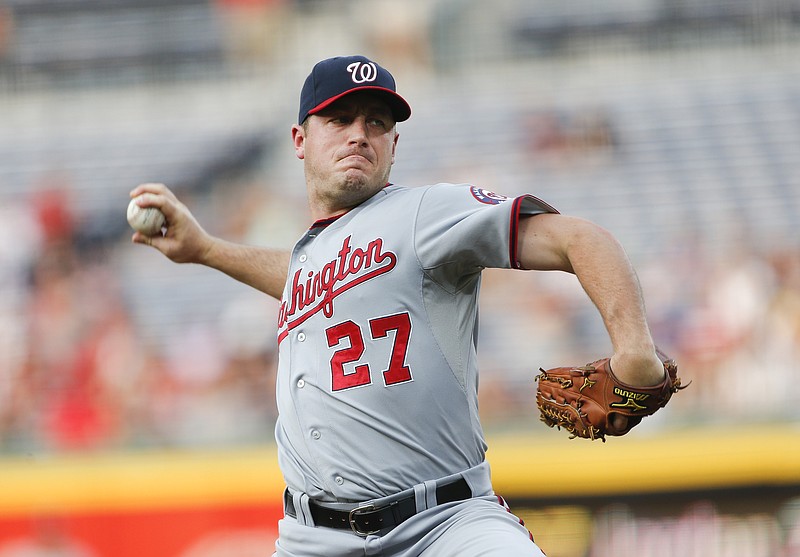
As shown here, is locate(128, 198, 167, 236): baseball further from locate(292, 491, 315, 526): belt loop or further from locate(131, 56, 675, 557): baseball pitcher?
locate(292, 491, 315, 526): belt loop

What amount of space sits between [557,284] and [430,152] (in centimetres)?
236

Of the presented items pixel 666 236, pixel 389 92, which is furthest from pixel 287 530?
pixel 666 236

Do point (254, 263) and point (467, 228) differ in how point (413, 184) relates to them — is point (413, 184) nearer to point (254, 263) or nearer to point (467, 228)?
point (254, 263)

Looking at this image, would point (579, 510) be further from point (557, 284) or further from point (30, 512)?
point (30, 512)

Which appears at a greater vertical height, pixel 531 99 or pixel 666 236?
pixel 531 99

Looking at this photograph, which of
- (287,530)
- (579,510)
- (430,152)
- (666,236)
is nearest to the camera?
(287,530)

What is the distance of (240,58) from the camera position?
36.1ft

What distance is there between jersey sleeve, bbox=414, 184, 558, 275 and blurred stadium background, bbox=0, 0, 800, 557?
162 inches

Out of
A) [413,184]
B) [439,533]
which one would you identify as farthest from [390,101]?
[413,184]

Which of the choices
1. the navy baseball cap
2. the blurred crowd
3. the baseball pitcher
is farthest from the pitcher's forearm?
the blurred crowd

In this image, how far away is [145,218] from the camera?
3.46 meters

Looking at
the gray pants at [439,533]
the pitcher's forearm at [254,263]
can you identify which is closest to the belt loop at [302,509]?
the gray pants at [439,533]

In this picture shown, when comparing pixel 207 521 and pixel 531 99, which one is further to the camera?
pixel 531 99

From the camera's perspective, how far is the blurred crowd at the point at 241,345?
7113mm
